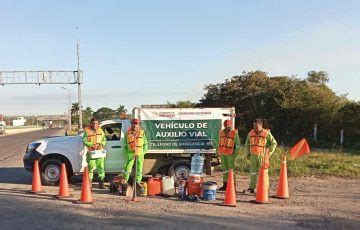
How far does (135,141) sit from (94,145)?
1.18 meters

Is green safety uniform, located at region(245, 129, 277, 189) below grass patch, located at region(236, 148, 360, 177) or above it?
above

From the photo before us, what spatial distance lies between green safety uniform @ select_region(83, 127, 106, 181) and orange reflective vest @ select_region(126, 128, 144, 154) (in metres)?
0.92

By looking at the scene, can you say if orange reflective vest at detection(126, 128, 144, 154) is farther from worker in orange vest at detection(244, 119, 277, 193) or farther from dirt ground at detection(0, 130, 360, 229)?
worker in orange vest at detection(244, 119, 277, 193)

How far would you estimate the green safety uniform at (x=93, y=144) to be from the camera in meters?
12.2

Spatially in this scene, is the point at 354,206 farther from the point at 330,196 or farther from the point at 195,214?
the point at 195,214

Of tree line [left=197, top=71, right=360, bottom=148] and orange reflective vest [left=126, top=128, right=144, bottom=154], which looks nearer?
orange reflective vest [left=126, top=128, right=144, bottom=154]

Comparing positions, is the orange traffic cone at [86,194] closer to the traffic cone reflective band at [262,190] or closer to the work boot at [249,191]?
the traffic cone reflective band at [262,190]

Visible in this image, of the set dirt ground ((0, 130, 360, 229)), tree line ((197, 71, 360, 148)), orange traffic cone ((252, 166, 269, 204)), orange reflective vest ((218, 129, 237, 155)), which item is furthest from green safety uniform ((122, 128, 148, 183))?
tree line ((197, 71, 360, 148))

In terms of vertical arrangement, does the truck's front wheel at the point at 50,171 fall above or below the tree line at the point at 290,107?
below

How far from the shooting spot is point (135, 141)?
11.8 metres

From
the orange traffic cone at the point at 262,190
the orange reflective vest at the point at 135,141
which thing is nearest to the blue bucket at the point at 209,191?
the orange traffic cone at the point at 262,190

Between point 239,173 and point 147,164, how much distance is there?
3.95 metres

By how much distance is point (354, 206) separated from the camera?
1030 centimetres

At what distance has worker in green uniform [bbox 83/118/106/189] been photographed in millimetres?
12203
